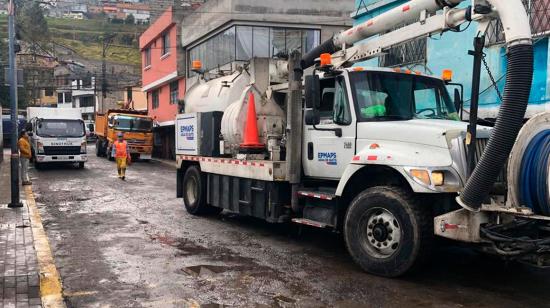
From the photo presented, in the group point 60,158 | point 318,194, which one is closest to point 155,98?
point 60,158

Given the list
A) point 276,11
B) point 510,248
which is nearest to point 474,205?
point 510,248

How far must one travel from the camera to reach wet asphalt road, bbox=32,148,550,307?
18.3 ft

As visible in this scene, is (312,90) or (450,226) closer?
(450,226)

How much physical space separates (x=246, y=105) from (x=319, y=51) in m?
1.56

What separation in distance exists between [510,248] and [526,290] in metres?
0.99

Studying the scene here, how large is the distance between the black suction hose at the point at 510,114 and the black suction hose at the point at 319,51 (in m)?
3.65

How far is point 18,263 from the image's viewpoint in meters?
6.76

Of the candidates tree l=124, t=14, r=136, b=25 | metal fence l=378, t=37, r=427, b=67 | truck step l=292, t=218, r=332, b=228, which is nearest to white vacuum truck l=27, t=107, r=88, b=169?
metal fence l=378, t=37, r=427, b=67

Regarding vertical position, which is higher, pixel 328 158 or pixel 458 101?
pixel 458 101

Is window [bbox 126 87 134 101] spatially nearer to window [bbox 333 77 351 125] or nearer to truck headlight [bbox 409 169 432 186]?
window [bbox 333 77 351 125]

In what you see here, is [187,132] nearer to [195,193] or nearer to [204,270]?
[195,193]

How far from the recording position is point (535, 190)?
5.24 m

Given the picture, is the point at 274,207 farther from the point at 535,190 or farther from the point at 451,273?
the point at 535,190

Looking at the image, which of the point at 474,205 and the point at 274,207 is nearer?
the point at 474,205
